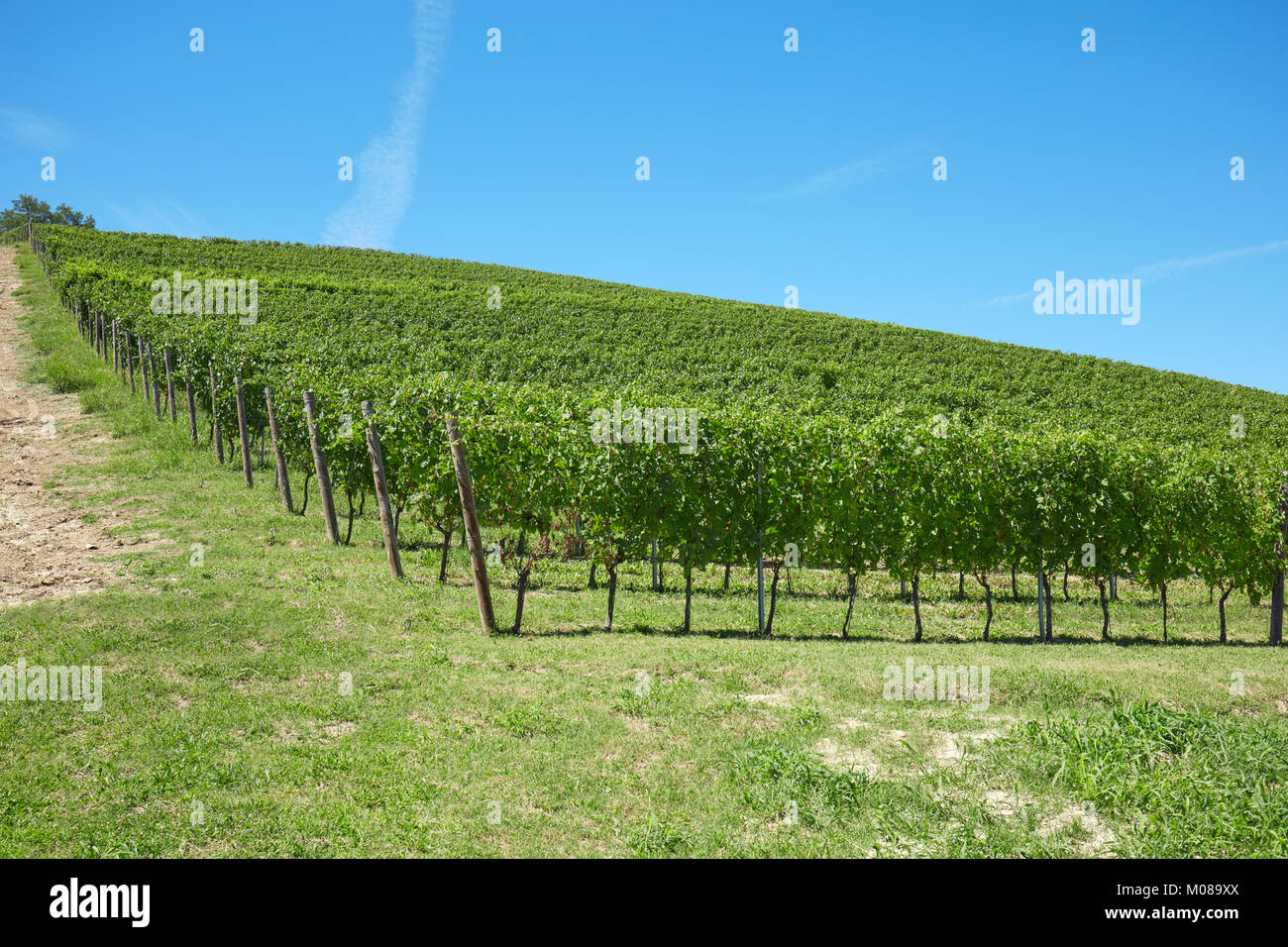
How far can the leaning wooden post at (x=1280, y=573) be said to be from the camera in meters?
14.5

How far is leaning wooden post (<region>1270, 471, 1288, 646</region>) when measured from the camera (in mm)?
14475

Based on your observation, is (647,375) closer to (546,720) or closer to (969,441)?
(969,441)

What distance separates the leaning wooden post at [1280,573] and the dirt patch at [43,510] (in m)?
20.5

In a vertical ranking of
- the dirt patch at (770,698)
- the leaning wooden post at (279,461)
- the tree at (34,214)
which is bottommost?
the dirt patch at (770,698)

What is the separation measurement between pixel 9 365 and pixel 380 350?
47.6 ft

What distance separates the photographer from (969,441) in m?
14.4

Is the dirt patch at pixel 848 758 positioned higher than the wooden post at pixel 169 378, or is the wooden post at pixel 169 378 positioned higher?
the wooden post at pixel 169 378

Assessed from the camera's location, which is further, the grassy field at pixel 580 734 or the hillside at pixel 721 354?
the hillside at pixel 721 354

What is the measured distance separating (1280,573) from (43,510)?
81.4 feet

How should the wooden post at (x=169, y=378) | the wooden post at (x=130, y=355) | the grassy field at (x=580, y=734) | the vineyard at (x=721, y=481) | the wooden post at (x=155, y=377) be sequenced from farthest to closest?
the wooden post at (x=130, y=355) < the wooden post at (x=155, y=377) < the wooden post at (x=169, y=378) < the vineyard at (x=721, y=481) < the grassy field at (x=580, y=734)

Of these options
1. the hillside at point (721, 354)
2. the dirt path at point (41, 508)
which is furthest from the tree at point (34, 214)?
the dirt path at point (41, 508)

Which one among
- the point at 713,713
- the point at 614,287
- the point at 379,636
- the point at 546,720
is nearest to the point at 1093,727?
the point at 713,713

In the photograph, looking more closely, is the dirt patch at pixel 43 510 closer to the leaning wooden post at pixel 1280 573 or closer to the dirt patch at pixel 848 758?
the dirt patch at pixel 848 758

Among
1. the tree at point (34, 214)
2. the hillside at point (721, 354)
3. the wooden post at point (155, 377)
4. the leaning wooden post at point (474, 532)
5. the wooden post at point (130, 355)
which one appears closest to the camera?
the leaning wooden post at point (474, 532)
